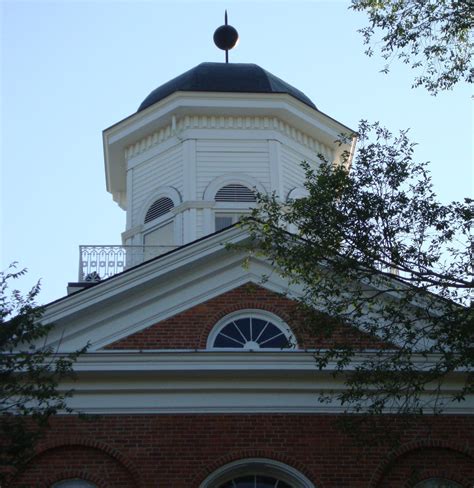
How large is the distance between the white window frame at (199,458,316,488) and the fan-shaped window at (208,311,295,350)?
2011 millimetres

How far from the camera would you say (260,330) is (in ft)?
60.2

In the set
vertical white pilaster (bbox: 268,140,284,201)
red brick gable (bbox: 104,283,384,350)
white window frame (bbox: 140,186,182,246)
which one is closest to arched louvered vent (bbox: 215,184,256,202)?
vertical white pilaster (bbox: 268,140,284,201)

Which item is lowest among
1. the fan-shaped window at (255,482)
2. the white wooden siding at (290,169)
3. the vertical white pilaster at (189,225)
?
the fan-shaped window at (255,482)

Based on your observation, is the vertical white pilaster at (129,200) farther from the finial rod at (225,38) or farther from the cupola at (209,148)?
the finial rod at (225,38)

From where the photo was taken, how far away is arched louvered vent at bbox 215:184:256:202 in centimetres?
2384

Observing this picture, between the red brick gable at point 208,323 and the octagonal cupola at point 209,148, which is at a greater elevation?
the octagonal cupola at point 209,148

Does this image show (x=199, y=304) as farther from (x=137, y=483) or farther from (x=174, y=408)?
(x=137, y=483)

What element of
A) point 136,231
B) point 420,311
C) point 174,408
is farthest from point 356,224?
point 136,231

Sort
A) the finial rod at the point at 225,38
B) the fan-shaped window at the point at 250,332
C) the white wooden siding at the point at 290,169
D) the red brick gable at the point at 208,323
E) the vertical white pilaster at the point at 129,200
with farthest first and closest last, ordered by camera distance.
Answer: the finial rod at the point at 225,38
the vertical white pilaster at the point at 129,200
the white wooden siding at the point at 290,169
the fan-shaped window at the point at 250,332
the red brick gable at the point at 208,323

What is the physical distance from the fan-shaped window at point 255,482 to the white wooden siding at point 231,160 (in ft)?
27.4

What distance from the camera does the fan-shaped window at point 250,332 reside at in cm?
1817

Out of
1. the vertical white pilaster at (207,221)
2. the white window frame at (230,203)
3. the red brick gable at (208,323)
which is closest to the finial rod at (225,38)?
the white window frame at (230,203)

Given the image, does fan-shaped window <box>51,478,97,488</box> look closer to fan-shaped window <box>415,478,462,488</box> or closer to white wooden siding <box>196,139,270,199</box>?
fan-shaped window <box>415,478,462,488</box>

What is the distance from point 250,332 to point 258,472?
243 centimetres
